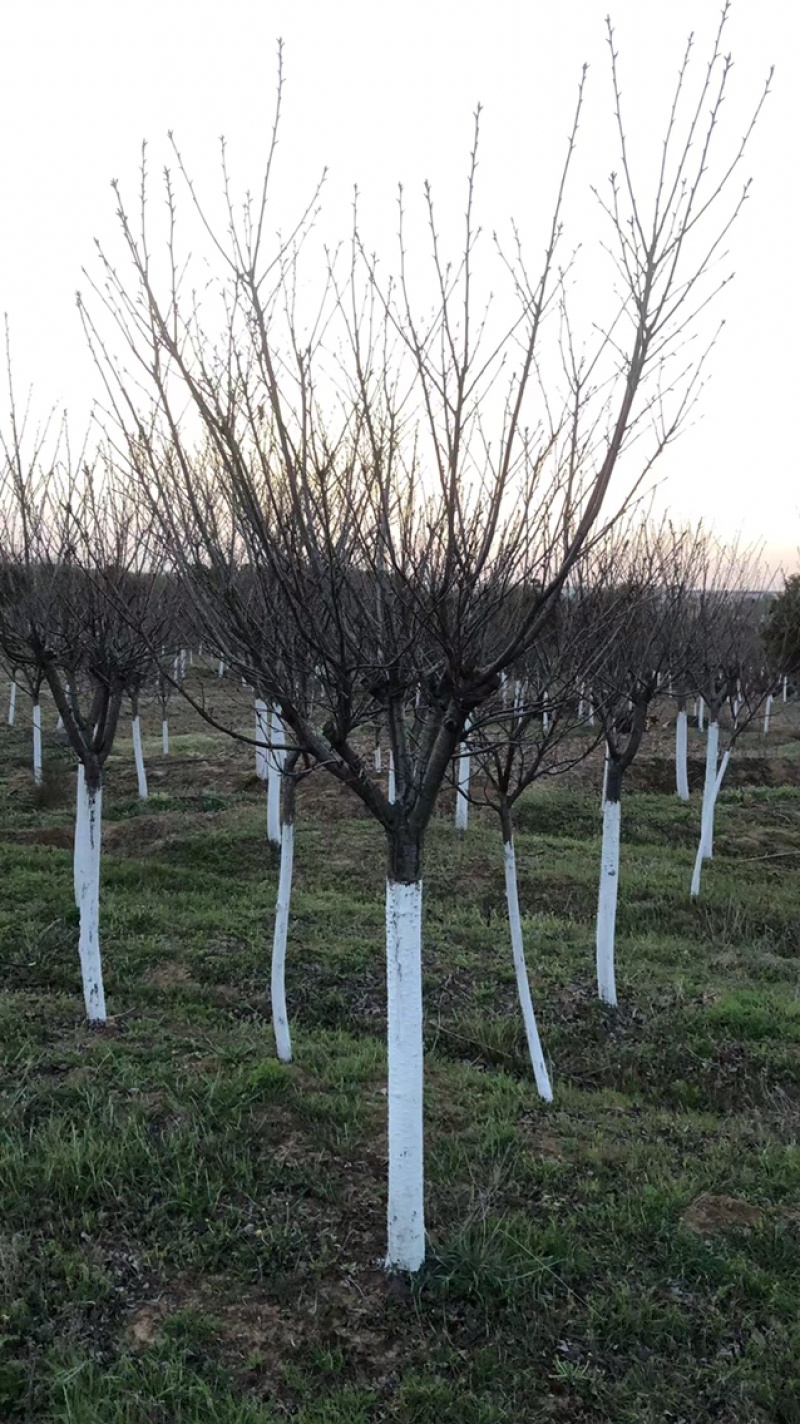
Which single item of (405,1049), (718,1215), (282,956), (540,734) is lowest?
(718,1215)

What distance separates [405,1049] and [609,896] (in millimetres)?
3612

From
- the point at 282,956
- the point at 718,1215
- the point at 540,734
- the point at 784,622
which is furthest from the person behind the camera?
the point at 784,622

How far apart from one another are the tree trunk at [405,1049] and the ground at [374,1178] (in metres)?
0.25

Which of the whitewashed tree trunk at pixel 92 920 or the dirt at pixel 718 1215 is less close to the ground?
the whitewashed tree trunk at pixel 92 920

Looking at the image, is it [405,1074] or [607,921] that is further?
[607,921]

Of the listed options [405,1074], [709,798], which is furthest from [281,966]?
[709,798]

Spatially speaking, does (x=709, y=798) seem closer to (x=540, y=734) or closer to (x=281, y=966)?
(x=540, y=734)

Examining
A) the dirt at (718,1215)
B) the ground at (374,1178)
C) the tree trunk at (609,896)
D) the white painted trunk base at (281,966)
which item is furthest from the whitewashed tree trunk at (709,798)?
the white painted trunk base at (281,966)

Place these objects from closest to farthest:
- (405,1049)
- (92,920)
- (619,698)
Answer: (405,1049)
(92,920)
(619,698)

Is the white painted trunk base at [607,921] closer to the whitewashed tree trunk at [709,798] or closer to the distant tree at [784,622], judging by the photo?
the whitewashed tree trunk at [709,798]

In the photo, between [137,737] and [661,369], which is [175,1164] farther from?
[137,737]

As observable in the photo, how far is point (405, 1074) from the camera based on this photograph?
3598mm

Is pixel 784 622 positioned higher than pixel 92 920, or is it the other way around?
pixel 784 622

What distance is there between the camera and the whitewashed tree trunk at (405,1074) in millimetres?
3547
